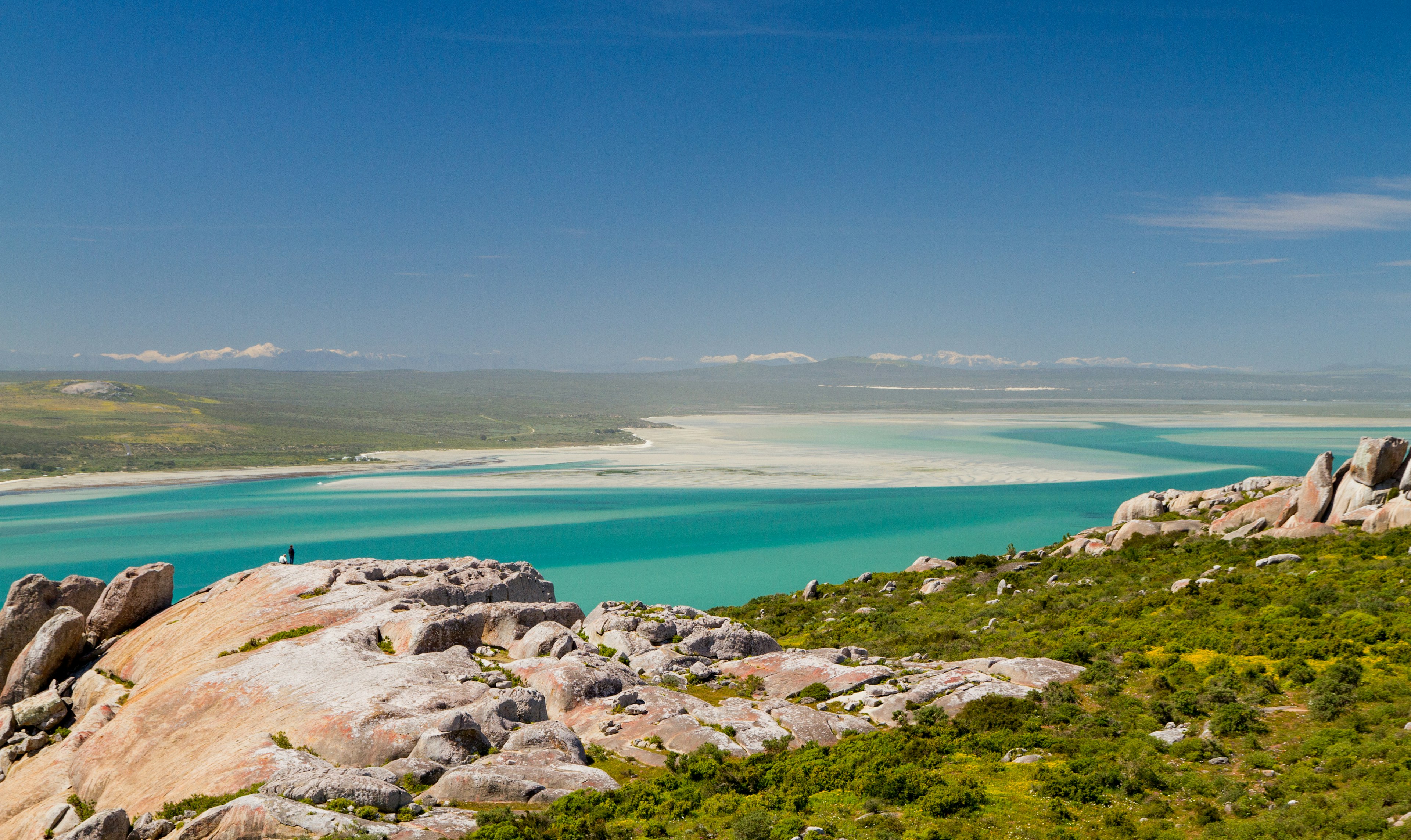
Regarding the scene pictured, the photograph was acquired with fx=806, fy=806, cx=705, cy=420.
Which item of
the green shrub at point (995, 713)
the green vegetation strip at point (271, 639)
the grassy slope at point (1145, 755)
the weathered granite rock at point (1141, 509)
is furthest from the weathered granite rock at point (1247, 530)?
the green vegetation strip at point (271, 639)

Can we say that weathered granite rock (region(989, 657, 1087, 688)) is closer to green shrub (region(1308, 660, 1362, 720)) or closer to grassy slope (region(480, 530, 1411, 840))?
grassy slope (region(480, 530, 1411, 840))

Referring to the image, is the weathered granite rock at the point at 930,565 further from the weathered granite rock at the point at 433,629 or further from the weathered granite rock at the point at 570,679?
the weathered granite rock at the point at 433,629

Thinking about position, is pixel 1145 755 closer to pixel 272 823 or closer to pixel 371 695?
pixel 272 823

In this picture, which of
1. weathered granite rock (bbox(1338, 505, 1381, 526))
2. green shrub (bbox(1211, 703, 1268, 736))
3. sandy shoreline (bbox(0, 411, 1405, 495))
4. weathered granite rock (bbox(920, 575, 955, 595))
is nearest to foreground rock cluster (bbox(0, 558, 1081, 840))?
green shrub (bbox(1211, 703, 1268, 736))

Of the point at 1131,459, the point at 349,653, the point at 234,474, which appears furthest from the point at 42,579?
the point at 1131,459

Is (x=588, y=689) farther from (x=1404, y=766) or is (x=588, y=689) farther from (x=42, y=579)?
(x=42, y=579)

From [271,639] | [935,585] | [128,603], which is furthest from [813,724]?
[128,603]
